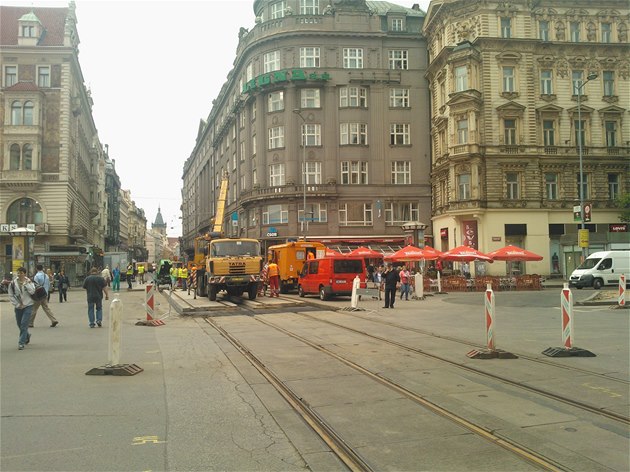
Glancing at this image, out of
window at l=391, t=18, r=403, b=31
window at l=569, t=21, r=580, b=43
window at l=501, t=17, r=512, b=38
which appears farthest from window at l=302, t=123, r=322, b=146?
window at l=569, t=21, r=580, b=43

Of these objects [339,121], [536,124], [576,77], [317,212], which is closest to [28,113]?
[317,212]

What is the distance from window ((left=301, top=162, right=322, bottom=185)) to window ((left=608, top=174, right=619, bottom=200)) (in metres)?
24.1

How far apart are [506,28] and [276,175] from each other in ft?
75.4

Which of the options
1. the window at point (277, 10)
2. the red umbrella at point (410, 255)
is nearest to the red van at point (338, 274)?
the red umbrella at point (410, 255)

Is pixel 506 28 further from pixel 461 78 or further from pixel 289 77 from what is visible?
pixel 289 77

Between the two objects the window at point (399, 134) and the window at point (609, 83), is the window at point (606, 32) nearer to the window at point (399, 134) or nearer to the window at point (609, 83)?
the window at point (609, 83)

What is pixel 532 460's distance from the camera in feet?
16.3

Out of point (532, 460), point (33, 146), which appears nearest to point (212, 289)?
point (532, 460)

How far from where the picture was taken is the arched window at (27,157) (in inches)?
1917

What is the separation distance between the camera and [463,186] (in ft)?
141

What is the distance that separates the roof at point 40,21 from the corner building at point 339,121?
19323 mm

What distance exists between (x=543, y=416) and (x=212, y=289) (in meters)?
20.7

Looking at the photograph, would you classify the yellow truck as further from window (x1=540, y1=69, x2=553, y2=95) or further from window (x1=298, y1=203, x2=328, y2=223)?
window (x1=540, y1=69, x2=553, y2=95)

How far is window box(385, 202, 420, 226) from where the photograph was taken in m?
50.2
